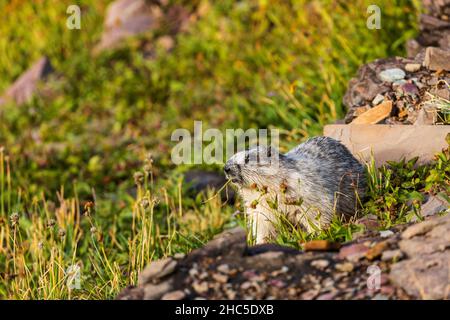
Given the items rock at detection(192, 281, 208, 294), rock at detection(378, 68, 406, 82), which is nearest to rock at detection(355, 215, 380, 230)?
rock at detection(192, 281, 208, 294)

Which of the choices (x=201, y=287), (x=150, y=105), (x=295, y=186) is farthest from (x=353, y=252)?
(x=150, y=105)

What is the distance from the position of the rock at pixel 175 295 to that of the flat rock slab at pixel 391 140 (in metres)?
2.70

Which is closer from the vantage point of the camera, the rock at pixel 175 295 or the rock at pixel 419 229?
the rock at pixel 175 295

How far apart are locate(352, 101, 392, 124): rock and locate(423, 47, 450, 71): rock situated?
0.61m

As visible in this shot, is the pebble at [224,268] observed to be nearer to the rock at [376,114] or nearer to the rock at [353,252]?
the rock at [353,252]

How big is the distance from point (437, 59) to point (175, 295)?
4.14 m

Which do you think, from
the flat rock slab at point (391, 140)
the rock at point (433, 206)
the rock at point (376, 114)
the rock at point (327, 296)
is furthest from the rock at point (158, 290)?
the rock at point (376, 114)

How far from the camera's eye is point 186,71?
12672mm

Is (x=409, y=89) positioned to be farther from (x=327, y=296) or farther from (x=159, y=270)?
(x=159, y=270)

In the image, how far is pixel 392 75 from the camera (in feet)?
25.9

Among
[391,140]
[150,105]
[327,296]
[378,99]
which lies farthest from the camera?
[150,105]

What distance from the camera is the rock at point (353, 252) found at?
4836 mm

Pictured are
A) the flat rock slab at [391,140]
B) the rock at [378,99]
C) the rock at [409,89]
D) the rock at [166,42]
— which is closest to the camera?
the flat rock slab at [391,140]
